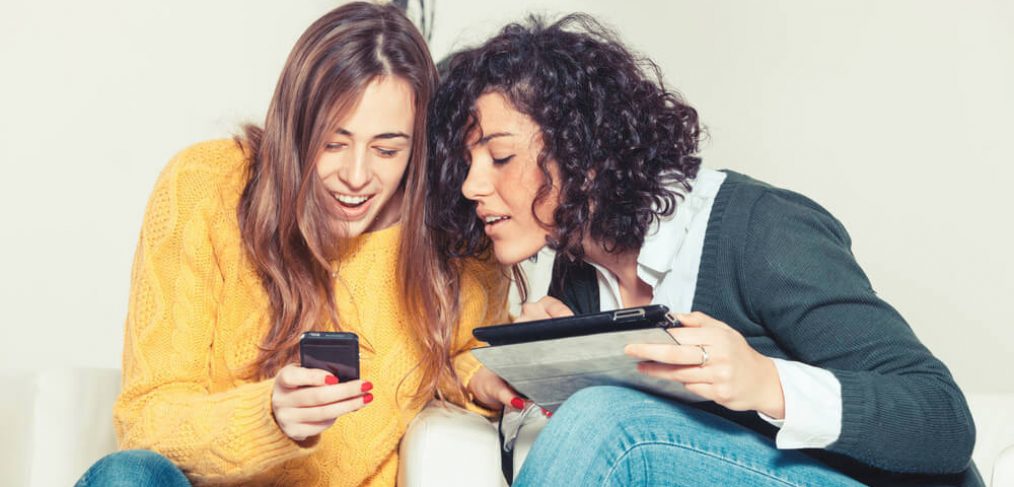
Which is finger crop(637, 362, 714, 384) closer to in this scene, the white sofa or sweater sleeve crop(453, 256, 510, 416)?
the white sofa

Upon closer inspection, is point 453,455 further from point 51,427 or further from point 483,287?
point 51,427

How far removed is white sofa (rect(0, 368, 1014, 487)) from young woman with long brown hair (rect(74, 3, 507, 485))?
0.42 ft

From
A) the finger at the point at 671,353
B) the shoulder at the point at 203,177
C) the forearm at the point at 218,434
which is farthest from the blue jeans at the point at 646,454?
the shoulder at the point at 203,177

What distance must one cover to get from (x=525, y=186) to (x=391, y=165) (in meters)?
0.23

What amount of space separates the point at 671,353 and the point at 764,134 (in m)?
1.64

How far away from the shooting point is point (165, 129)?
240cm

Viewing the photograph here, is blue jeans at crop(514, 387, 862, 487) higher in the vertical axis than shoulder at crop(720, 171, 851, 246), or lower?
lower

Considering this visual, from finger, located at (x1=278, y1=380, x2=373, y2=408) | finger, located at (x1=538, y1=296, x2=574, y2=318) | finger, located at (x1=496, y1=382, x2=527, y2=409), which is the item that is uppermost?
finger, located at (x1=538, y1=296, x2=574, y2=318)

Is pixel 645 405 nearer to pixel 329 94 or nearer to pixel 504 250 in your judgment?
pixel 504 250

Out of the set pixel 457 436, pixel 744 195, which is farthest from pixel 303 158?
pixel 744 195

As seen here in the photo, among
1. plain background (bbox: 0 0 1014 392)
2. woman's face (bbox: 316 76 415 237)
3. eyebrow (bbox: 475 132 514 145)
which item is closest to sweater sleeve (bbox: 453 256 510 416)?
woman's face (bbox: 316 76 415 237)

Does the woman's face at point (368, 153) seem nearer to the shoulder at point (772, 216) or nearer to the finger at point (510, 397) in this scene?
the finger at point (510, 397)

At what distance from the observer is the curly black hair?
5.11 ft

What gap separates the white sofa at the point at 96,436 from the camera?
1.54 m
